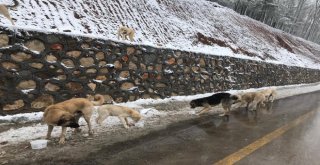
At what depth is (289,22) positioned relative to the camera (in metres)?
56.7

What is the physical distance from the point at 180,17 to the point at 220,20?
21.2ft

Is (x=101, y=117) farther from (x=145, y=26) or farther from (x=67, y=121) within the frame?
(x=145, y=26)

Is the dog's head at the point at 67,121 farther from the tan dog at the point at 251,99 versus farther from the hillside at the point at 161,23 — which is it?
the tan dog at the point at 251,99

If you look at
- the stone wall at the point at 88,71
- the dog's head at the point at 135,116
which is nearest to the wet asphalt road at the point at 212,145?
the dog's head at the point at 135,116

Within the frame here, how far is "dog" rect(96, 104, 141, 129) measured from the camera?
706 cm

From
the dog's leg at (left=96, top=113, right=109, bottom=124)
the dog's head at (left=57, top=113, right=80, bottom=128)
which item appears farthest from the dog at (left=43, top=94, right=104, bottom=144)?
the dog's leg at (left=96, top=113, right=109, bottom=124)

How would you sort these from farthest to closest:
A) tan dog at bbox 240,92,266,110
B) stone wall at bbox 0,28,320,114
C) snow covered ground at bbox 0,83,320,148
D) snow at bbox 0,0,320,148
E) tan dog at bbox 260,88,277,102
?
1. tan dog at bbox 260,88,277,102
2. tan dog at bbox 240,92,266,110
3. snow at bbox 0,0,320,148
4. stone wall at bbox 0,28,320,114
5. snow covered ground at bbox 0,83,320,148

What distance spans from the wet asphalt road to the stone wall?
2.37 m

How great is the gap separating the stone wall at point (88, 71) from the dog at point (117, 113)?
4.34 feet

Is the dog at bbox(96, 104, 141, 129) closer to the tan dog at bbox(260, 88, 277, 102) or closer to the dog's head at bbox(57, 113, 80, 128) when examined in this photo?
the dog's head at bbox(57, 113, 80, 128)

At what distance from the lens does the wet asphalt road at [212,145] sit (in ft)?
17.3

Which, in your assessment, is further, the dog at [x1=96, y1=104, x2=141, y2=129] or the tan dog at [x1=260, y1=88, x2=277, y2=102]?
the tan dog at [x1=260, y1=88, x2=277, y2=102]

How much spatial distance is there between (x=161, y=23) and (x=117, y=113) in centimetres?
Answer: 1046

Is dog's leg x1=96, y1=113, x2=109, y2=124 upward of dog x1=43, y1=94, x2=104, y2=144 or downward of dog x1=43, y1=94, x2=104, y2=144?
downward
